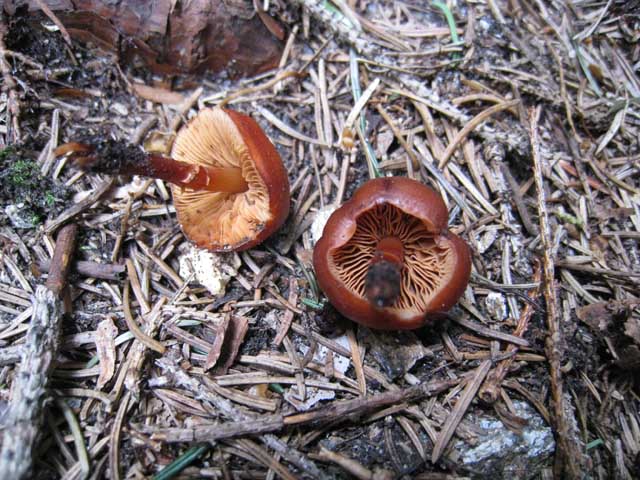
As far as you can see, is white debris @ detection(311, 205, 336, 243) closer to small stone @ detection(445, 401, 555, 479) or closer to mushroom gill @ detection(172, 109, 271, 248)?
mushroom gill @ detection(172, 109, 271, 248)

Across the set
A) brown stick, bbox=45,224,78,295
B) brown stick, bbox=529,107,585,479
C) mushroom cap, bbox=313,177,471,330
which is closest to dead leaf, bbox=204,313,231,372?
mushroom cap, bbox=313,177,471,330

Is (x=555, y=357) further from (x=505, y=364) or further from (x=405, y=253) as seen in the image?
(x=405, y=253)

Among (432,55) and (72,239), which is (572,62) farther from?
(72,239)

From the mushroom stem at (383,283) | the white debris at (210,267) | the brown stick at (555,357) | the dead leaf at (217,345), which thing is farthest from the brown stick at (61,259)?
the brown stick at (555,357)

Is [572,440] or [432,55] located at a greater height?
[432,55]

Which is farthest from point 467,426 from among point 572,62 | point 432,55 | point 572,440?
point 572,62
